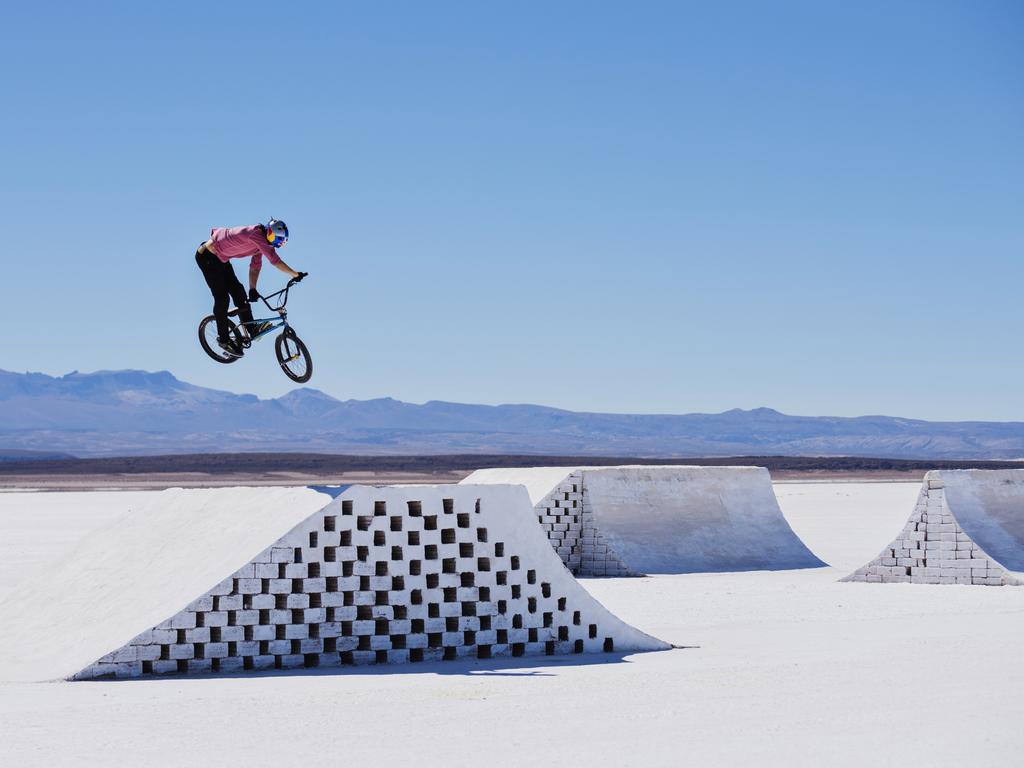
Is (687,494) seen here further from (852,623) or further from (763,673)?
(763,673)

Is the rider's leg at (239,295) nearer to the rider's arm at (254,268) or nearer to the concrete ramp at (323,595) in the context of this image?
the rider's arm at (254,268)

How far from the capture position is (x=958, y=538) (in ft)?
69.6

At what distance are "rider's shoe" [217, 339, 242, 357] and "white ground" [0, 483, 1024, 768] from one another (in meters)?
4.25

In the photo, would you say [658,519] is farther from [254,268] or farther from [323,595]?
[323,595]

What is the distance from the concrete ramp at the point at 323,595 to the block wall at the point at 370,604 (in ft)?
0.04

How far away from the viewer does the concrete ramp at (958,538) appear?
20.9m

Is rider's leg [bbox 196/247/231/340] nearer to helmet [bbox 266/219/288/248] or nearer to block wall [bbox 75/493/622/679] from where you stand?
helmet [bbox 266/219/288/248]

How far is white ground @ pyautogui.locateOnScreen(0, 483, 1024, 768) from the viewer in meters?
9.09

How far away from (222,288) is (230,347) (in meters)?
0.67

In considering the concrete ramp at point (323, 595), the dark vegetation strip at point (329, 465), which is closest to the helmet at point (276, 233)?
the concrete ramp at point (323, 595)

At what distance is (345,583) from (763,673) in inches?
142

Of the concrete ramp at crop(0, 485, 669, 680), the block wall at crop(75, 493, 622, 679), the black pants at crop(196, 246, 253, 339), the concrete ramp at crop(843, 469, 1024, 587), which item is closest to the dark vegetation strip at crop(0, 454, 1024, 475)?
the concrete ramp at crop(843, 469, 1024, 587)

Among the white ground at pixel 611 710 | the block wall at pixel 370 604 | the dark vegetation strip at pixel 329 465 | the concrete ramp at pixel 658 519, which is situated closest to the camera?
the white ground at pixel 611 710

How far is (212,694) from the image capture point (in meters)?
11.1
